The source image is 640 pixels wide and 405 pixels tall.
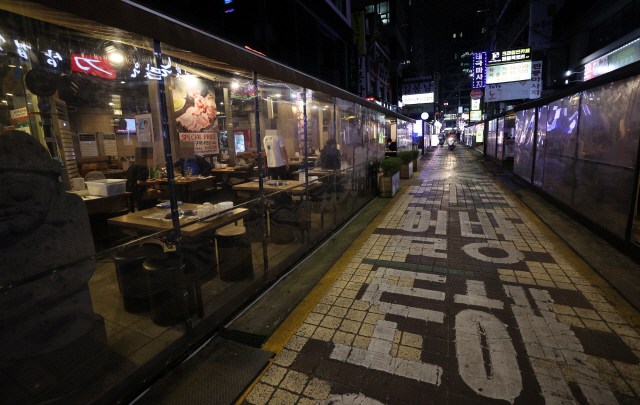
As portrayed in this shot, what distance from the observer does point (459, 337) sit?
338cm

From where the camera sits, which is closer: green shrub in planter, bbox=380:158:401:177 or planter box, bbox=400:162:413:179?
green shrub in planter, bbox=380:158:401:177

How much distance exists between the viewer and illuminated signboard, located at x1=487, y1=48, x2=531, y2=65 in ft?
65.6

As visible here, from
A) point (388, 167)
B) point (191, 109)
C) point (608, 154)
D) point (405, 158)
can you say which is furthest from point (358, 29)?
point (191, 109)

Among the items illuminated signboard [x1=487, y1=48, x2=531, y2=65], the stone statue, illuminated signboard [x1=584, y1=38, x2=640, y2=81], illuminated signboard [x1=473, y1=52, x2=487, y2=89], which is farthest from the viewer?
illuminated signboard [x1=473, y1=52, x2=487, y2=89]

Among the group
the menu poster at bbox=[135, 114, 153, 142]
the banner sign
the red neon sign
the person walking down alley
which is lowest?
the person walking down alley

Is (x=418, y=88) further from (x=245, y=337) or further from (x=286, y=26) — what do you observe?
(x=245, y=337)

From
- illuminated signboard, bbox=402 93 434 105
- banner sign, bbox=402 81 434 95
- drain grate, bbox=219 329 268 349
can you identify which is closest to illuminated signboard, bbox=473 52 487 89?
banner sign, bbox=402 81 434 95

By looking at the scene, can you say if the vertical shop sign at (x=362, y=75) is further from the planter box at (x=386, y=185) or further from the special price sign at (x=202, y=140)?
the special price sign at (x=202, y=140)

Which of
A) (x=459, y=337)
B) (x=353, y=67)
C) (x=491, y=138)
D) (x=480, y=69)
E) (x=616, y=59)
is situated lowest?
(x=459, y=337)

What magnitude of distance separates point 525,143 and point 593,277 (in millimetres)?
9456

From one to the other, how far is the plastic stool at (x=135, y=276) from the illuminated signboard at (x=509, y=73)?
2392 cm

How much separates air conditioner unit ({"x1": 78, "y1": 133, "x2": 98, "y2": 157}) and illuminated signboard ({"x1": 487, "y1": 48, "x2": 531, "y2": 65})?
23297 mm

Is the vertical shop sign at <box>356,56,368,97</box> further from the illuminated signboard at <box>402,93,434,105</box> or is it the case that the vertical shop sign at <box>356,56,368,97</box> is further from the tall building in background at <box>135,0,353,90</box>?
the illuminated signboard at <box>402,93,434,105</box>

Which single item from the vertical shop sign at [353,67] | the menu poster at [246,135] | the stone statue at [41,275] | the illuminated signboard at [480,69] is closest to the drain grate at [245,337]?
the stone statue at [41,275]
